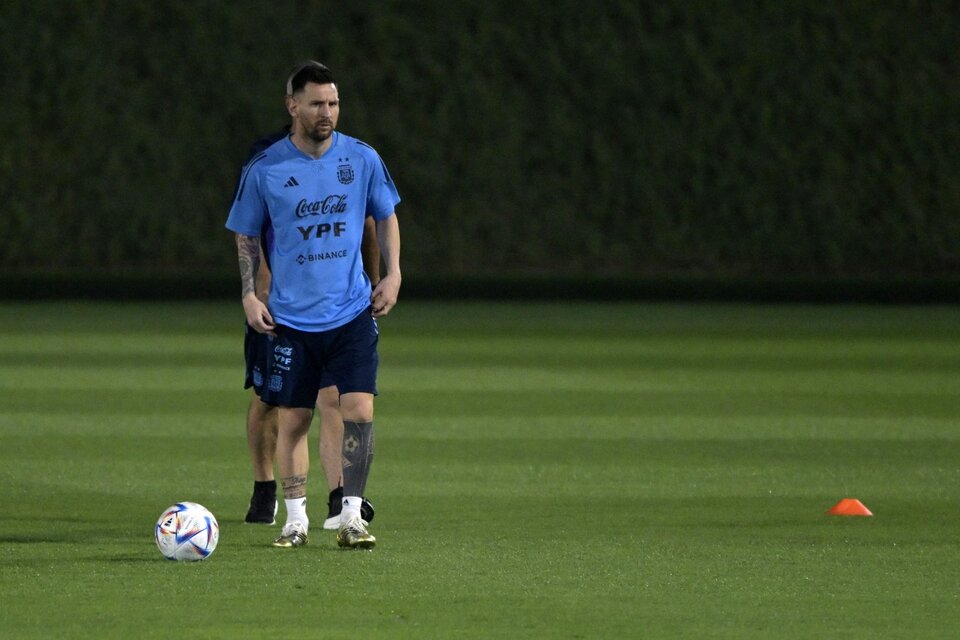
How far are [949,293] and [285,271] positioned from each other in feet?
55.0

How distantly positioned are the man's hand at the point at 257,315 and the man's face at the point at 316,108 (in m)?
0.63

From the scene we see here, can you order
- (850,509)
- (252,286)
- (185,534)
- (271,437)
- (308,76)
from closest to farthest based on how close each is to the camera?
(185,534), (308,76), (252,286), (271,437), (850,509)

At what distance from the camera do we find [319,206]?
6.48 meters

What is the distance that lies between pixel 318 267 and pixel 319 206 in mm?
223

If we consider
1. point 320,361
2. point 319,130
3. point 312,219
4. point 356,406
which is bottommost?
point 356,406

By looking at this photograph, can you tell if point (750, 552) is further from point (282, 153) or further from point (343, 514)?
point (282, 153)

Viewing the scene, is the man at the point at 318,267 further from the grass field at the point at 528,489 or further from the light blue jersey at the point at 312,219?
the grass field at the point at 528,489

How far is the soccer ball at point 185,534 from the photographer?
6188 mm

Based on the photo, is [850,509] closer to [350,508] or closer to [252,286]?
[350,508]

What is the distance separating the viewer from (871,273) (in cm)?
2367

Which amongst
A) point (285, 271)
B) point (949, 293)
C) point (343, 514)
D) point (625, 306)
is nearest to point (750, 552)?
point (343, 514)

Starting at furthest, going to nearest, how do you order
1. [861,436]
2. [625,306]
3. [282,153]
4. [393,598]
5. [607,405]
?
[625,306]
[607,405]
[861,436]
[282,153]
[393,598]

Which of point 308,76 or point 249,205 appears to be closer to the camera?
point 308,76

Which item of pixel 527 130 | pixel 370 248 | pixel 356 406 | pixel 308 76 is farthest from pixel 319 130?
pixel 527 130
